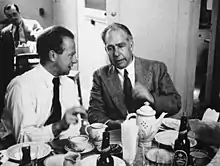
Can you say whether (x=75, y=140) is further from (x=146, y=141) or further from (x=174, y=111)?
(x=174, y=111)

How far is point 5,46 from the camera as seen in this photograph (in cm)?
183

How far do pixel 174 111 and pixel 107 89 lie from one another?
0.57m

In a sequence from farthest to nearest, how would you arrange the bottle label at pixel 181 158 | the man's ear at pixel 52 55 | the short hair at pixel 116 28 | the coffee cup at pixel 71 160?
the short hair at pixel 116 28 → the man's ear at pixel 52 55 → the bottle label at pixel 181 158 → the coffee cup at pixel 71 160

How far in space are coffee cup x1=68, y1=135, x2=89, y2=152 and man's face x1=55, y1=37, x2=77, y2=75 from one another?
398 millimetres

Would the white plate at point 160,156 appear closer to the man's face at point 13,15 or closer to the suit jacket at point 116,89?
the suit jacket at point 116,89

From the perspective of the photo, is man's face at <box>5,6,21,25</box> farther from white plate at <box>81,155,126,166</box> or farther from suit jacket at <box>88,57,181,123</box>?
white plate at <box>81,155,126,166</box>

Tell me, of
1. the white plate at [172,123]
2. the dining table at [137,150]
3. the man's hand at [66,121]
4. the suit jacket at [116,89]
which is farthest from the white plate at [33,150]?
the white plate at [172,123]

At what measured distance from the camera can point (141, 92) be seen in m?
2.32

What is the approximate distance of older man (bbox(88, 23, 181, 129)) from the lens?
223 centimetres

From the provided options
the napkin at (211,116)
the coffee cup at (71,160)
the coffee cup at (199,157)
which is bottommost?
the coffee cup at (199,157)

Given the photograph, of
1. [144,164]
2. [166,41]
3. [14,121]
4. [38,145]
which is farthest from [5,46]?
[166,41]

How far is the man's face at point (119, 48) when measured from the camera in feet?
7.27

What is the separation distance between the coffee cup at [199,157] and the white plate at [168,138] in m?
0.09

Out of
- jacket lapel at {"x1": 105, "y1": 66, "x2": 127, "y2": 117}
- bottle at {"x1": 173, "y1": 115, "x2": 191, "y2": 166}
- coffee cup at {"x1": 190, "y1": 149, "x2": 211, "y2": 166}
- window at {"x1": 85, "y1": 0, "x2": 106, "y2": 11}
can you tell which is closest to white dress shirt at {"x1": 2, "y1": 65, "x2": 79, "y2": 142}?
jacket lapel at {"x1": 105, "y1": 66, "x2": 127, "y2": 117}
